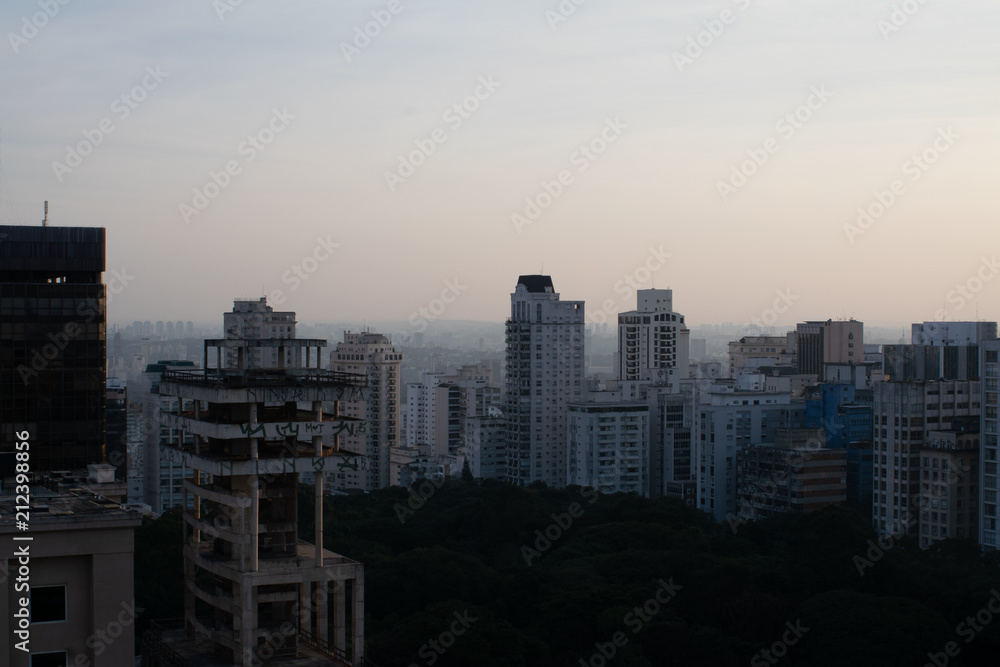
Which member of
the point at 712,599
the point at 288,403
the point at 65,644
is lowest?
the point at 712,599

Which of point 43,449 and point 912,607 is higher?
point 43,449

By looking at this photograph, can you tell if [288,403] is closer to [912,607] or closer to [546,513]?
[912,607]

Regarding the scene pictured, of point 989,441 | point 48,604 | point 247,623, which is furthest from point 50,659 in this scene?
Result: point 989,441

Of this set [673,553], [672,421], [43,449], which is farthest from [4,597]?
[672,421]

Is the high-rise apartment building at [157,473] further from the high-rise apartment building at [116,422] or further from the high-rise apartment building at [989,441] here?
the high-rise apartment building at [989,441]

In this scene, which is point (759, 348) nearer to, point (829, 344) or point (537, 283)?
point (829, 344)

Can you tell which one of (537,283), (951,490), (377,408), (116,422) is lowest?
(951,490)

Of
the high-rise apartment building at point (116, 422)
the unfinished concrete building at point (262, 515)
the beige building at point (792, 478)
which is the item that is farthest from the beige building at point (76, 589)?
the high-rise apartment building at point (116, 422)
